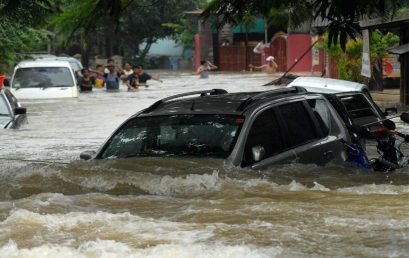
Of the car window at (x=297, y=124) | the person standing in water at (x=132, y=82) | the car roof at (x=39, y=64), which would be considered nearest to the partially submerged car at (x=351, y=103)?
the car window at (x=297, y=124)

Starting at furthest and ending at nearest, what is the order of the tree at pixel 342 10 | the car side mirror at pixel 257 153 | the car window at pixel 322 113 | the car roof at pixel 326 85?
1. the car roof at pixel 326 85
2. the car window at pixel 322 113
3. the car side mirror at pixel 257 153
4. the tree at pixel 342 10

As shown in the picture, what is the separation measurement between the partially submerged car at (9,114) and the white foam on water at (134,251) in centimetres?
1082

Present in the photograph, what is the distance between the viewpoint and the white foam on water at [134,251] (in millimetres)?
5305

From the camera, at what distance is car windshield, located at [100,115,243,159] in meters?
7.76

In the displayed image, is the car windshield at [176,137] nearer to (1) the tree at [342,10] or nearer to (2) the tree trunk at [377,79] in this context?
(1) the tree at [342,10]

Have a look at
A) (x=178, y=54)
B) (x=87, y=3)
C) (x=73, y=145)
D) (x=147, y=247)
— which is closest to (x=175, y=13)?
(x=178, y=54)

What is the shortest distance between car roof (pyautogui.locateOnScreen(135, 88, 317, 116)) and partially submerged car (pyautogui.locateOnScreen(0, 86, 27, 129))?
776 centimetres

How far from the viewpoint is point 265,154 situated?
25.7 ft

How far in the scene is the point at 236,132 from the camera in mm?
7664

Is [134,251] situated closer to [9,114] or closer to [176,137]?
[176,137]

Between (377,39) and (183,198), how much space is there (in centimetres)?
1943

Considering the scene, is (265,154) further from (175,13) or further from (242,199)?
(175,13)

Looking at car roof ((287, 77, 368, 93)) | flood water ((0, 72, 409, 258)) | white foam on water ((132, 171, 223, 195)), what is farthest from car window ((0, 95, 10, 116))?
white foam on water ((132, 171, 223, 195))

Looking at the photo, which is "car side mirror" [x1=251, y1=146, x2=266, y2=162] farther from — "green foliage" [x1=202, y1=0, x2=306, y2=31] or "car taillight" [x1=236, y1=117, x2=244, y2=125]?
"green foliage" [x1=202, y1=0, x2=306, y2=31]
